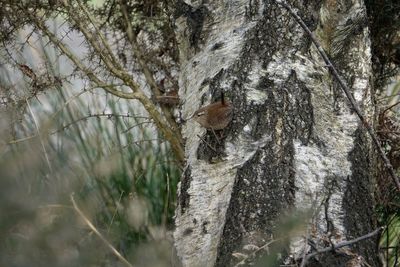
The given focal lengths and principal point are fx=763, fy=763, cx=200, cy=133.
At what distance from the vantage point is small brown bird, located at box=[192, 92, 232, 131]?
5.49ft

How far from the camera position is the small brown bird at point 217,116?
167cm

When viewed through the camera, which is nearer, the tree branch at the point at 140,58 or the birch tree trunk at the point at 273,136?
the birch tree trunk at the point at 273,136

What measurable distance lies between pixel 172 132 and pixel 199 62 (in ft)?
1.12

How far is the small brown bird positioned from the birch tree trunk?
0.07 ft

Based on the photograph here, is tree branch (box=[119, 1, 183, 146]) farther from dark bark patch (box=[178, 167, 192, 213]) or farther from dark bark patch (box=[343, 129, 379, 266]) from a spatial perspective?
dark bark patch (box=[343, 129, 379, 266])

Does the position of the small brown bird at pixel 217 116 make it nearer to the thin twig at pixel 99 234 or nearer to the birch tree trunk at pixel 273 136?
the birch tree trunk at pixel 273 136

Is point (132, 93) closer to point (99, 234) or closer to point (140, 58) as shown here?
point (140, 58)

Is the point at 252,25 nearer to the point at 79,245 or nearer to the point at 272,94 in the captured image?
the point at 272,94

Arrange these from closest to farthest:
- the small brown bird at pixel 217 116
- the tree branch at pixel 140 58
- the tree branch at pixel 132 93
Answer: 1. the small brown bird at pixel 217 116
2. the tree branch at pixel 132 93
3. the tree branch at pixel 140 58

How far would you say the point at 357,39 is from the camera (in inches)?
78.5

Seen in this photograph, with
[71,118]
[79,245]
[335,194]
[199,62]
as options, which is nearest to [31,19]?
[71,118]

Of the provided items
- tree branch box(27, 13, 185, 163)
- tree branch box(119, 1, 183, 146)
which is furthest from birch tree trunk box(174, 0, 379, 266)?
tree branch box(119, 1, 183, 146)

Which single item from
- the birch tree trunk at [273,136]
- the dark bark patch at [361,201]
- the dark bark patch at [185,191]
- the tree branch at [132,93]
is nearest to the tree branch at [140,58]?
the tree branch at [132,93]

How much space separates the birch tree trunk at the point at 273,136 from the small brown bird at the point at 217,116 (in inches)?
0.8
